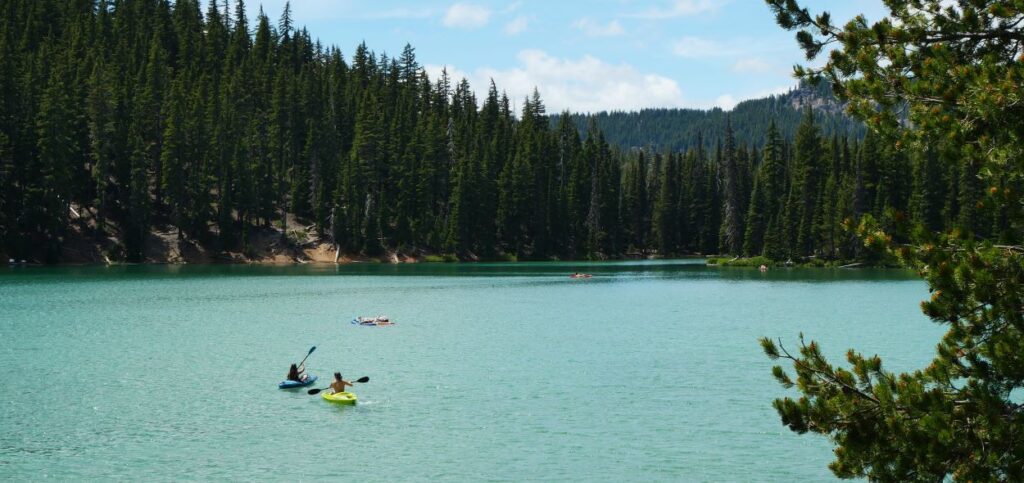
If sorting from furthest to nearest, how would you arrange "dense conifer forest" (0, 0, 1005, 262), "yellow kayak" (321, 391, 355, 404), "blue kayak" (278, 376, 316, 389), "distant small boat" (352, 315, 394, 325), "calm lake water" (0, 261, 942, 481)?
"dense conifer forest" (0, 0, 1005, 262), "distant small boat" (352, 315, 394, 325), "blue kayak" (278, 376, 316, 389), "yellow kayak" (321, 391, 355, 404), "calm lake water" (0, 261, 942, 481)

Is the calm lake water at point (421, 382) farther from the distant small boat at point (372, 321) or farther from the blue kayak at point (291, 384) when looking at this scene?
the distant small boat at point (372, 321)

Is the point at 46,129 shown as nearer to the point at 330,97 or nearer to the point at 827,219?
the point at 330,97

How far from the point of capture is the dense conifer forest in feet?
380

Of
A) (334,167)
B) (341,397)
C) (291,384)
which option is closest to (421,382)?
(341,397)

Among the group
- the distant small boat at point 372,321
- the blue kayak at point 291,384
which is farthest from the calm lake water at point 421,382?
the distant small boat at point 372,321

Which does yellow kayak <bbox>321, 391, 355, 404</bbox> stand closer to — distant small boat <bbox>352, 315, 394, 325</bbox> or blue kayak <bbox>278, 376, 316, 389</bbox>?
blue kayak <bbox>278, 376, 316, 389</bbox>

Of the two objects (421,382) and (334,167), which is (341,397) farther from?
(334,167)

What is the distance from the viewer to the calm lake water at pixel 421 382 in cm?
2461

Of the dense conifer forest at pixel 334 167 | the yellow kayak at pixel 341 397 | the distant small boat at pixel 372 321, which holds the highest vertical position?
the dense conifer forest at pixel 334 167

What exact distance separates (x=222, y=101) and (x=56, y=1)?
55728 mm

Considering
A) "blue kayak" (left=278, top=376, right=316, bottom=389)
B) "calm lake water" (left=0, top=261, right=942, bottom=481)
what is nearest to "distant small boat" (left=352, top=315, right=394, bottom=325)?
"calm lake water" (left=0, top=261, right=942, bottom=481)

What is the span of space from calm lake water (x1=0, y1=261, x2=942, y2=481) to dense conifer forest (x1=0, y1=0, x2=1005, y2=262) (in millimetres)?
43311

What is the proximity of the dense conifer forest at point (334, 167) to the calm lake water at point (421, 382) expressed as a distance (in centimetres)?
4331

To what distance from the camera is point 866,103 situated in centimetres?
1298
